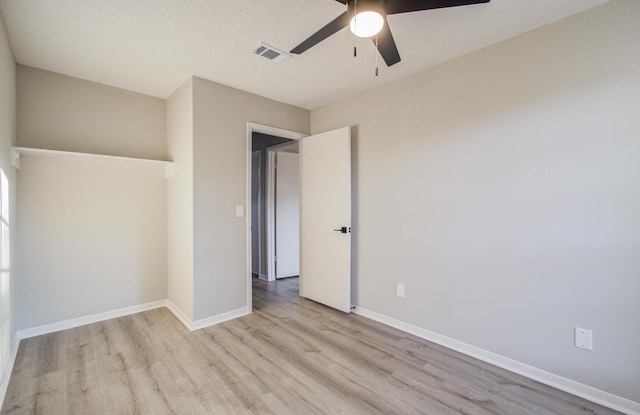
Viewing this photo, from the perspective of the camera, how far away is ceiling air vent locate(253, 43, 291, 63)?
2311 mm

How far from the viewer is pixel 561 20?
1.94 m

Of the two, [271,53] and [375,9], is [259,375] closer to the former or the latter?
[375,9]

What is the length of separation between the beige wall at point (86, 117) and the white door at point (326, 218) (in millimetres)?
1812

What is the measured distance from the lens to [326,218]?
11.3 ft

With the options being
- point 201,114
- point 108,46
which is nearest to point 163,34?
point 108,46

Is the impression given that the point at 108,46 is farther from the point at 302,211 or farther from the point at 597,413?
the point at 597,413

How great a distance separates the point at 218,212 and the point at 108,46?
1635 mm

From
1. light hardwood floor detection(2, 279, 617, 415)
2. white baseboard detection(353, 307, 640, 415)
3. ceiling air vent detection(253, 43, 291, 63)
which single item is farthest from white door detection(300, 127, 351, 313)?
ceiling air vent detection(253, 43, 291, 63)

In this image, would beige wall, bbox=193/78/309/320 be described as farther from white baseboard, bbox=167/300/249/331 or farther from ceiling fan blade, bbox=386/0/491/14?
ceiling fan blade, bbox=386/0/491/14

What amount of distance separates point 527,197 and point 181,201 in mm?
3127

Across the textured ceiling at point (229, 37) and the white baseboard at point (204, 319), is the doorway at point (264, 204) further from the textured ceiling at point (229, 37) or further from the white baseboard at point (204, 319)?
the textured ceiling at point (229, 37)

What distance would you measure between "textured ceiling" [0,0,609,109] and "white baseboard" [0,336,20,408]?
2.40 m

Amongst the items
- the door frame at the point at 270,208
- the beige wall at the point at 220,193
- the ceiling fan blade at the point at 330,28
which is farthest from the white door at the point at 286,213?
the ceiling fan blade at the point at 330,28

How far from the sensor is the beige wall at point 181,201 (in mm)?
2889
